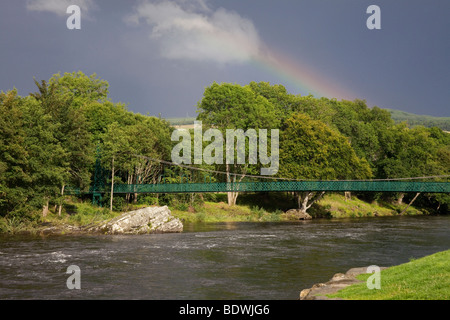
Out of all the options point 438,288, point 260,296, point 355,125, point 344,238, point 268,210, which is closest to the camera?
point 438,288

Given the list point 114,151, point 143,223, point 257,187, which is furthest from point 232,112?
point 143,223

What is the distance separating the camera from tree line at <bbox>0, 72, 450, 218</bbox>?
28.2 metres

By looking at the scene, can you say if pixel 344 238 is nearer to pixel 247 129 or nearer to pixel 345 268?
pixel 345 268

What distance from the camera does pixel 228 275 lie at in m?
15.9

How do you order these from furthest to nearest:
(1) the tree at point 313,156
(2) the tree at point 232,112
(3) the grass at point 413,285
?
(2) the tree at point 232,112
(1) the tree at point 313,156
(3) the grass at point 413,285

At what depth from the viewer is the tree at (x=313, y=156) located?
46219mm

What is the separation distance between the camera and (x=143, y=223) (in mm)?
29891

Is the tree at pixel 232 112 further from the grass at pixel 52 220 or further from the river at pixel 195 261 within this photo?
the river at pixel 195 261

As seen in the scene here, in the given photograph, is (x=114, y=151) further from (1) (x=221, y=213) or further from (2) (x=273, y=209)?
(2) (x=273, y=209)

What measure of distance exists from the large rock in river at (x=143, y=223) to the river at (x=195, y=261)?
1601 millimetres

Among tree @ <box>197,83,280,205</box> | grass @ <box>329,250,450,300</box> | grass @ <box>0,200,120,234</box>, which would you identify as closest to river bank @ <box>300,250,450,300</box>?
grass @ <box>329,250,450,300</box>

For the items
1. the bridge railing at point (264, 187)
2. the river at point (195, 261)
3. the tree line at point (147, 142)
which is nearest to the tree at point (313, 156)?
the tree line at point (147, 142)
